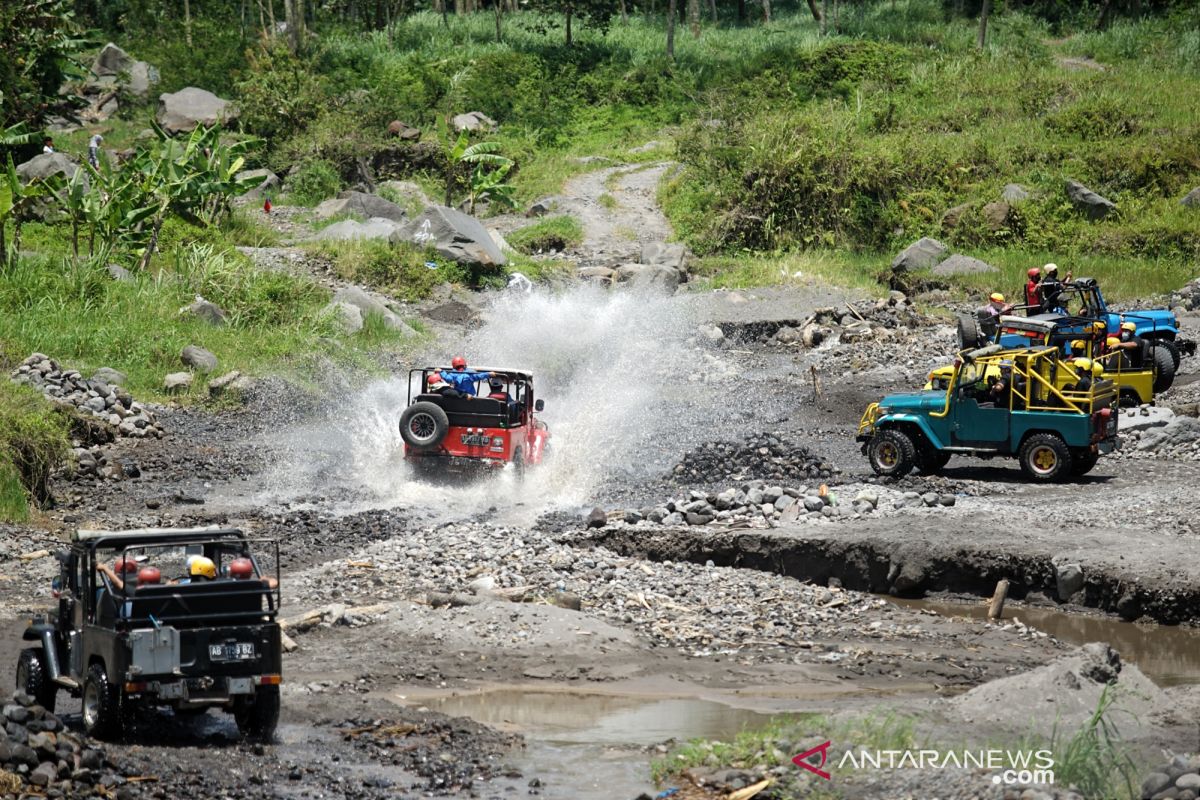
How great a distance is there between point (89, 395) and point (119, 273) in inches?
278

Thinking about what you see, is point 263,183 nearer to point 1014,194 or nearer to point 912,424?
point 1014,194

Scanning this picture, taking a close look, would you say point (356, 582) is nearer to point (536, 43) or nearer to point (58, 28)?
point (58, 28)

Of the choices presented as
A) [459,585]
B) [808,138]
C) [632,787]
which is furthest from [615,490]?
[808,138]

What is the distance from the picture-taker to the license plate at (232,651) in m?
10.3

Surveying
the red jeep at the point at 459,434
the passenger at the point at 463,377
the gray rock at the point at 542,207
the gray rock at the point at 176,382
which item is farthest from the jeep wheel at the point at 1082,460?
the gray rock at the point at 542,207

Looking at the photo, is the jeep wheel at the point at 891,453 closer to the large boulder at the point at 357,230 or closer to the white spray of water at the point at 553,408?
the white spray of water at the point at 553,408

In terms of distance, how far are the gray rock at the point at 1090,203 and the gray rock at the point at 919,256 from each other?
5117 millimetres

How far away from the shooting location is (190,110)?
4859 cm

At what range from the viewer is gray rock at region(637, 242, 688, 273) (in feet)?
128

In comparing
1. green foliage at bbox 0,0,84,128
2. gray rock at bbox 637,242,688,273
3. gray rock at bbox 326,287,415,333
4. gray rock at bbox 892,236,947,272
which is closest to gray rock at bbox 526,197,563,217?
gray rock at bbox 637,242,688,273

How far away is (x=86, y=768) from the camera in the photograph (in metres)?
9.48

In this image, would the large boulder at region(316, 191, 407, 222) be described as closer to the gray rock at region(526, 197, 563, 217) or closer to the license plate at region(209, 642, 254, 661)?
the gray rock at region(526, 197, 563, 217)

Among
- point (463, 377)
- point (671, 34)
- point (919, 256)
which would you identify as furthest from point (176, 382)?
point (671, 34)

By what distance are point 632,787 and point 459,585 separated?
5607 mm
